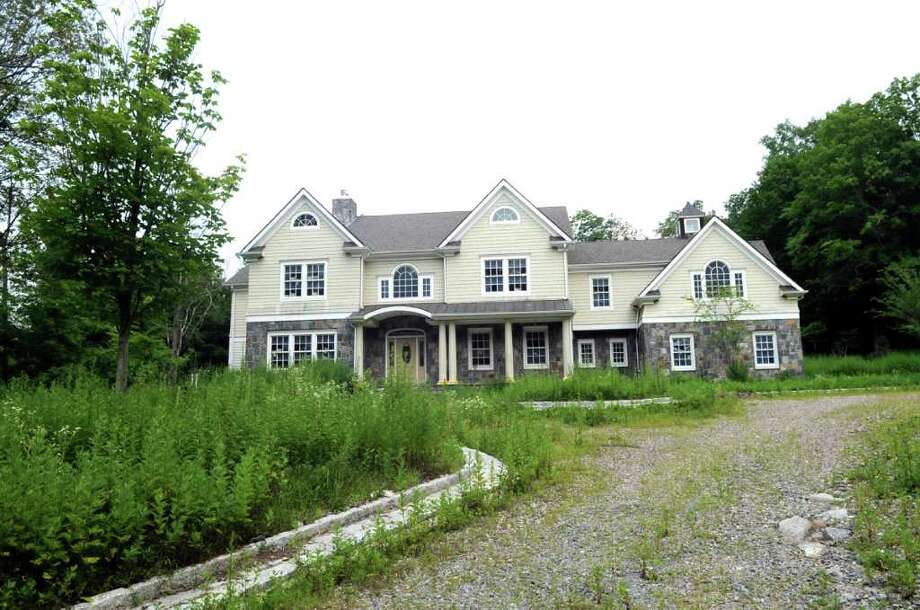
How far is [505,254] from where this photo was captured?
22.8 metres

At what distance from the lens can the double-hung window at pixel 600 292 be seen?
24.4m

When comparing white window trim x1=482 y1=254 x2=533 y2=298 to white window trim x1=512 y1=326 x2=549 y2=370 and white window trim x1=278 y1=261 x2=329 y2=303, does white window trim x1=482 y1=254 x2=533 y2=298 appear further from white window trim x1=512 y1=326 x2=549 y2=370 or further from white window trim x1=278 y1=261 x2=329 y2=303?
white window trim x1=278 y1=261 x2=329 y2=303

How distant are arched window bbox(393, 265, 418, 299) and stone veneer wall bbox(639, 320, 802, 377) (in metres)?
8.96

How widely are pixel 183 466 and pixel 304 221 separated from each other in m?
19.2

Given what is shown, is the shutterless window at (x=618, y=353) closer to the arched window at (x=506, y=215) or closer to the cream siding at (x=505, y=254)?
the cream siding at (x=505, y=254)

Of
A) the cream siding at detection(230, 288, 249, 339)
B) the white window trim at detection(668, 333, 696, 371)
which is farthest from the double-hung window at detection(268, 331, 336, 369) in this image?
the white window trim at detection(668, 333, 696, 371)

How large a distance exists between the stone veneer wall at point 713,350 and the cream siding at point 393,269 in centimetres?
804

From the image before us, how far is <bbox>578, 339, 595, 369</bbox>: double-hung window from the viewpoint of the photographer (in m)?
24.5

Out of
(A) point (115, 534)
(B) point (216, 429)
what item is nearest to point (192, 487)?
(A) point (115, 534)

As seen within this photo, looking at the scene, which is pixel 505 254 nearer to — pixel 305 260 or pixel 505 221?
pixel 505 221

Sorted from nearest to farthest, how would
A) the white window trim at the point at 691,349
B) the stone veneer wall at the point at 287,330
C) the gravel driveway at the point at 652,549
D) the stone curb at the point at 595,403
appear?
the gravel driveway at the point at 652,549 < the stone curb at the point at 595,403 < the white window trim at the point at 691,349 < the stone veneer wall at the point at 287,330

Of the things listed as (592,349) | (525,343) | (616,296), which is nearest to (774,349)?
(616,296)

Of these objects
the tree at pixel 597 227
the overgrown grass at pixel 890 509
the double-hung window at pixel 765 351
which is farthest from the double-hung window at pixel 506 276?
the tree at pixel 597 227

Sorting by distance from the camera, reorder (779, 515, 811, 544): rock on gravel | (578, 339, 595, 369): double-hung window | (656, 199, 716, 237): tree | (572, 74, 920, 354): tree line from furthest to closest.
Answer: (656, 199, 716, 237): tree, (572, 74, 920, 354): tree line, (578, 339, 595, 369): double-hung window, (779, 515, 811, 544): rock on gravel
